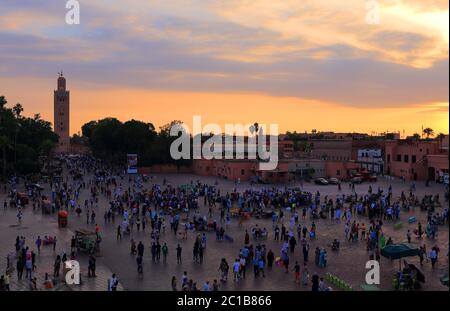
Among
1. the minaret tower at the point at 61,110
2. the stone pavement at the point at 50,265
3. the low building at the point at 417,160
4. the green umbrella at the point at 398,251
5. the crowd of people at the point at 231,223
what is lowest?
the stone pavement at the point at 50,265

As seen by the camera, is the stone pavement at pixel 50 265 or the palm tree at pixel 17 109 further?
the palm tree at pixel 17 109

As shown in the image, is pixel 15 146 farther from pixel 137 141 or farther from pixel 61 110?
pixel 61 110

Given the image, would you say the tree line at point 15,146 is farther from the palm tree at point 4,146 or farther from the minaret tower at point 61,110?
the minaret tower at point 61,110

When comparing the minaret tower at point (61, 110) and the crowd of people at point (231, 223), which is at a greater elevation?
the minaret tower at point (61, 110)

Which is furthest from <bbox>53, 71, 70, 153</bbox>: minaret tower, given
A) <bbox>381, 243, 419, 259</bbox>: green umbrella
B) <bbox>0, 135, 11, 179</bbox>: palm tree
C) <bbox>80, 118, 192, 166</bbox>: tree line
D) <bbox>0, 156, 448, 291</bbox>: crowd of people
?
<bbox>381, 243, 419, 259</bbox>: green umbrella

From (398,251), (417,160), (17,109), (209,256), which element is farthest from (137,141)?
(398,251)

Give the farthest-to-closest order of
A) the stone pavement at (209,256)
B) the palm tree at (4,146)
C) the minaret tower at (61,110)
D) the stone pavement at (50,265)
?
the minaret tower at (61,110) < the palm tree at (4,146) < the stone pavement at (209,256) < the stone pavement at (50,265)

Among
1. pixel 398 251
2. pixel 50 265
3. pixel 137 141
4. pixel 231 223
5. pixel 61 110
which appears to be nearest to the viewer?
pixel 398 251

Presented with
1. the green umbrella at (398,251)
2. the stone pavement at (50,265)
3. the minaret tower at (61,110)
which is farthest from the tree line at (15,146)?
the minaret tower at (61,110)

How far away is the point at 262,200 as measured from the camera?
3503cm

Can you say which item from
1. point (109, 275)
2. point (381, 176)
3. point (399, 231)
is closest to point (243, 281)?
point (109, 275)

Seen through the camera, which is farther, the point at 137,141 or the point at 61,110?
the point at 61,110

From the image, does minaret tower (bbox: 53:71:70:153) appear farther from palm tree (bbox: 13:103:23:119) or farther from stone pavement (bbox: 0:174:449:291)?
stone pavement (bbox: 0:174:449:291)
